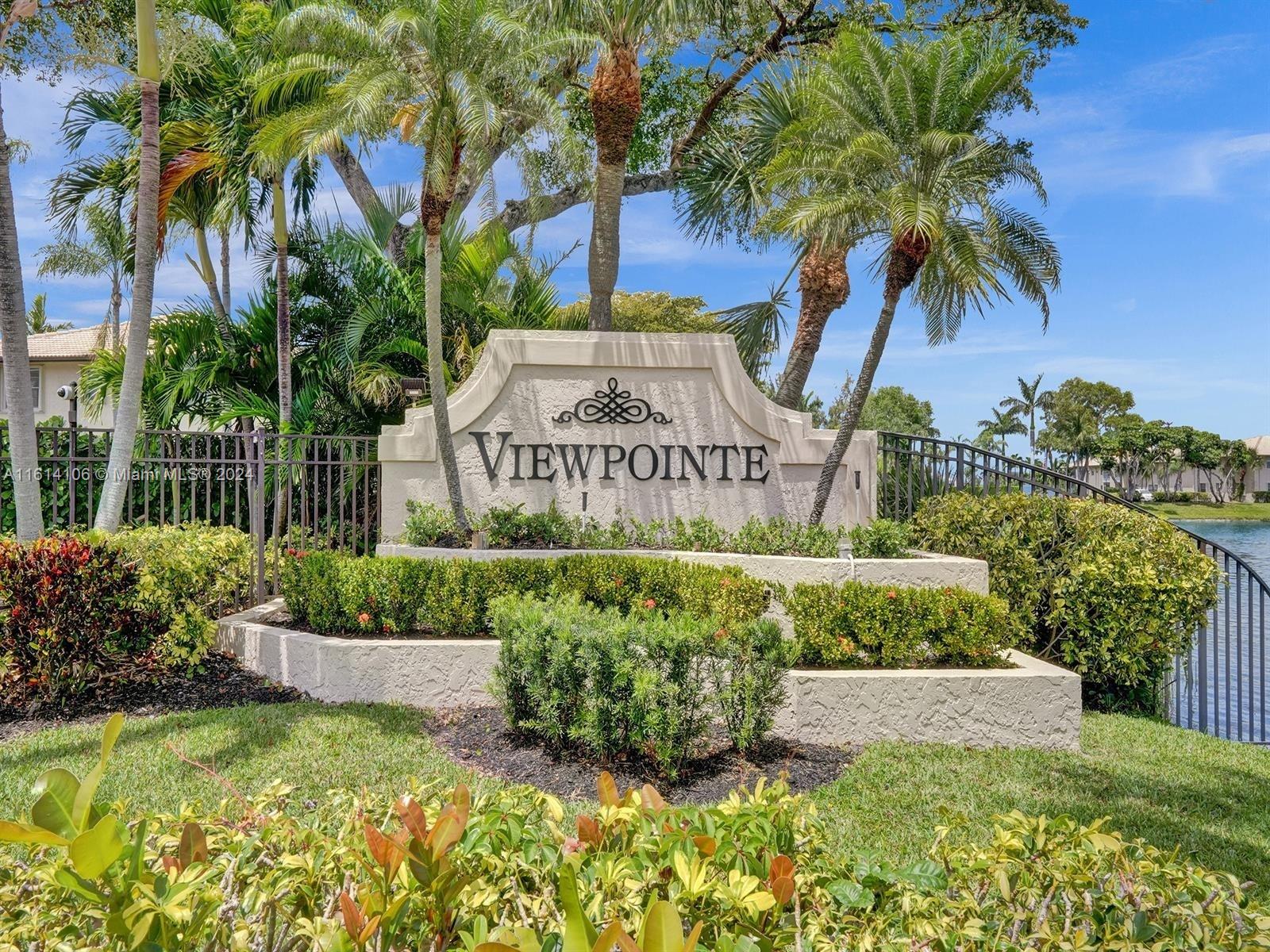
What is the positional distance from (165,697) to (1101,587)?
29.0 feet

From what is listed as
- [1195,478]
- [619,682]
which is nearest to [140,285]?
[619,682]

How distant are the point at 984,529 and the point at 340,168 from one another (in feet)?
47.6

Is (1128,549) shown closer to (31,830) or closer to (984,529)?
(984,529)

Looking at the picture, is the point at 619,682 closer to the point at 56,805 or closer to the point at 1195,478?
the point at 56,805

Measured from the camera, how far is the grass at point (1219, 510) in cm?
4453

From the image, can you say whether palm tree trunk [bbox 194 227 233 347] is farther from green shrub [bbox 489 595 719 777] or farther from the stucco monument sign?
green shrub [bbox 489 595 719 777]

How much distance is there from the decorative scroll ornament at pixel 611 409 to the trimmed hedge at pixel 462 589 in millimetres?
2700

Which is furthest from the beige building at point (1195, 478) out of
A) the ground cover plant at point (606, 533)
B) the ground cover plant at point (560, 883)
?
the ground cover plant at point (560, 883)

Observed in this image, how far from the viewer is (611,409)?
10.1 m

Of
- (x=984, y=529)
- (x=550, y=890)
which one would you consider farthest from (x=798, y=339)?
(x=550, y=890)

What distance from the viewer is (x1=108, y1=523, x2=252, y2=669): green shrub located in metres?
6.86

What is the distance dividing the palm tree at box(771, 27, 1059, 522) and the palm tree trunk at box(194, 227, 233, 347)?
910 centimetres

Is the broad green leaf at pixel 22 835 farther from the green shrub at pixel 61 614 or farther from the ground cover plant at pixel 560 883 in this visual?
the green shrub at pixel 61 614

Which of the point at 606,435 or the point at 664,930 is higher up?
the point at 606,435
